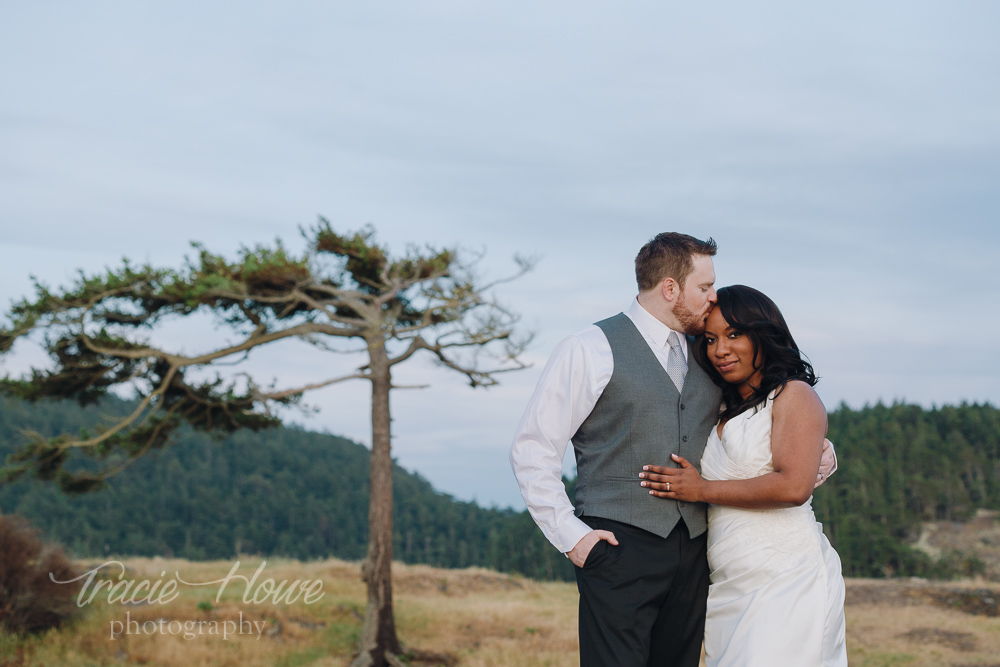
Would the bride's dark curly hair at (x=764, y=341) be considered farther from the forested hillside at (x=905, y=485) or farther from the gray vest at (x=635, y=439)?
the forested hillside at (x=905, y=485)

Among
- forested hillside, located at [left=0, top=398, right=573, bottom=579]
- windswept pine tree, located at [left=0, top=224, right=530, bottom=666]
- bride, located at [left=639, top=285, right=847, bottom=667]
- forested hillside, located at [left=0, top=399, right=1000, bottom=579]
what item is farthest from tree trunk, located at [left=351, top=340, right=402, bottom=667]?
forested hillside, located at [left=0, top=398, right=573, bottom=579]

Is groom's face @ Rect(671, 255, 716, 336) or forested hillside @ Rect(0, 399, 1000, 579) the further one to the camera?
forested hillside @ Rect(0, 399, 1000, 579)

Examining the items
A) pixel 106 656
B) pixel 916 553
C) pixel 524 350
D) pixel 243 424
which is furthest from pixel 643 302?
pixel 916 553

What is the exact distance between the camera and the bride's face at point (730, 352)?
3.55 meters

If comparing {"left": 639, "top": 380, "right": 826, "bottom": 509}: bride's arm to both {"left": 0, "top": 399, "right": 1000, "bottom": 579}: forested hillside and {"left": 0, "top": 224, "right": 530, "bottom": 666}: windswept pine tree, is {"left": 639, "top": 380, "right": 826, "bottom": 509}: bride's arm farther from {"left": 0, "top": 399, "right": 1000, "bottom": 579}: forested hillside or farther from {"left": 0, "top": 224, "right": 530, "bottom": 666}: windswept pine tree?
{"left": 0, "top": 399, "right": 1000, "bottom": 579}: forested hillside

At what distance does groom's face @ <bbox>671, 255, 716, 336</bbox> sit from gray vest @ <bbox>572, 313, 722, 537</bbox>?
0.24 m

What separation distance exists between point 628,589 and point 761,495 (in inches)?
26.5

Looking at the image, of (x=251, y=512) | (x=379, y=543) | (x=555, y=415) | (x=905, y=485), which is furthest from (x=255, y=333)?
(x=251, y=512)

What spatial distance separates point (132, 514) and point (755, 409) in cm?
8241

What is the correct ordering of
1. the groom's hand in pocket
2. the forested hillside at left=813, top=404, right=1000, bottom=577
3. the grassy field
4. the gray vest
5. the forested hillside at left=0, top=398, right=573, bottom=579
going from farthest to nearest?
1. the forested hillside at left=0, top=398, right=573, bottom=579
2. the forested hillside at left=813, top=404, right=1000, bottom=577
3. the grassy field
4. the gray vest
5. the groom's hand in pocket

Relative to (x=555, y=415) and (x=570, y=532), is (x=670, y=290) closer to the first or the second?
(x=555, y=415)

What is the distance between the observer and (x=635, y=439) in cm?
330

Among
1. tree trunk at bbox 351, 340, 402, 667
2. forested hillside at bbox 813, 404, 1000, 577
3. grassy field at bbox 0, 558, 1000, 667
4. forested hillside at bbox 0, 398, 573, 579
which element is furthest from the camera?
forested hillside at bbox 0, 398, 573, 579

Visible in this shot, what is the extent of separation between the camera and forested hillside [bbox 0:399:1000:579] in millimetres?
58875
